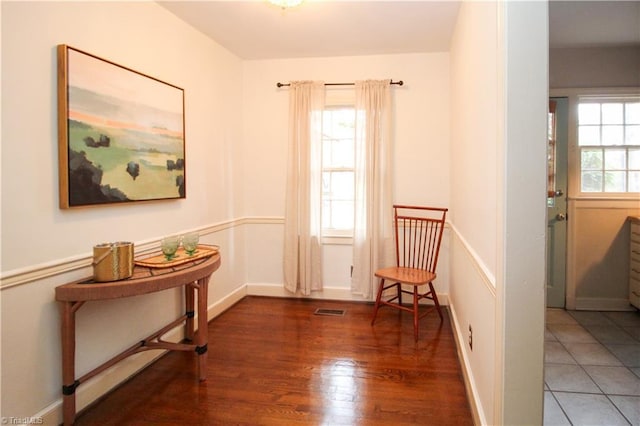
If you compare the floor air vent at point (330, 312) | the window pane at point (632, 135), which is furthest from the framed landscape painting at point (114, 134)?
the window pane at point (632, 135)

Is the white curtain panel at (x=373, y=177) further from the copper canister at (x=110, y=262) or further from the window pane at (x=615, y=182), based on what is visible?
the copper canister at (x=110, y=262)

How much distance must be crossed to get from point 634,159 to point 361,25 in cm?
285

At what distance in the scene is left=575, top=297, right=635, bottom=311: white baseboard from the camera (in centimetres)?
374

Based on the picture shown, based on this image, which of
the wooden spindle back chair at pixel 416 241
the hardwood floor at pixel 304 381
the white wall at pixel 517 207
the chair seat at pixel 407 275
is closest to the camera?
the white wall at pixel 517 207

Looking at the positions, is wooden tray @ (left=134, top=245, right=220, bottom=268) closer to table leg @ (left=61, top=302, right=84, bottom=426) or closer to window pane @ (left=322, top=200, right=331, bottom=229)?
table leg @ (left=61, top=302, right=84, bottom=426)

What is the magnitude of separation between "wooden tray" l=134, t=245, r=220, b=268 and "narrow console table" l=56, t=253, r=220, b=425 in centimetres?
2

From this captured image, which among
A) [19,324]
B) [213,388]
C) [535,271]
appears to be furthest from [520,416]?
[19,324]

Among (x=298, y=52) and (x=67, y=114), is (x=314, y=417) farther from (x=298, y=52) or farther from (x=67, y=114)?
(x=298, y=52)

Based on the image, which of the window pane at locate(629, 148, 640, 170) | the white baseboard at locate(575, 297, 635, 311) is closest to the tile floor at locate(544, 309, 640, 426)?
the white baseboard at locate(575, 297, 635, 311)

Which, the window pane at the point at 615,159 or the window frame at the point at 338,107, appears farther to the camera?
the window frame at the point at 338,107

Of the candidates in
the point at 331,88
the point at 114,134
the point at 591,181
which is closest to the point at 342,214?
the point at 331,88

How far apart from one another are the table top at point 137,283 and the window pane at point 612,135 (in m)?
3.76

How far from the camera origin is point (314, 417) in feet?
6.70

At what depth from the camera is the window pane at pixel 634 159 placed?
3703mm
